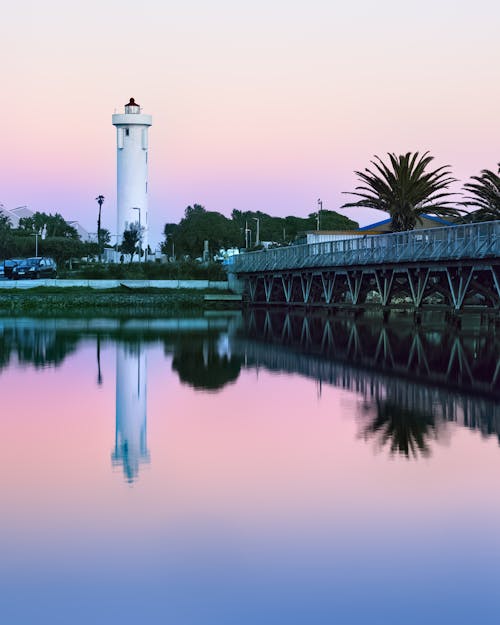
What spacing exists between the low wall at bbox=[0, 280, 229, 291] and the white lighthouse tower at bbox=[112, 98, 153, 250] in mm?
19224

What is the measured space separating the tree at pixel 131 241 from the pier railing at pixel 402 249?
31753 millimetres

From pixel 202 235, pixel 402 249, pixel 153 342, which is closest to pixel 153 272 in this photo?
pixel 202 235

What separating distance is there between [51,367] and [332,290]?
36124mm

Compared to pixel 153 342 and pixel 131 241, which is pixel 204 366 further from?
pixel 131 241

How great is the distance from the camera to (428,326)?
54719mm

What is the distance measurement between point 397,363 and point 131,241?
2972 inches

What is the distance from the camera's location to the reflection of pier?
2380 cm

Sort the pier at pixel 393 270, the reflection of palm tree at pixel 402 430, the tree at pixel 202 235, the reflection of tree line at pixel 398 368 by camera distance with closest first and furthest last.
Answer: the reflection of palm tree at pixel 402 430 < the reflection of tree line at pixel 398 368 < the pier at pixel 393 270 < the tree at pixel 202 235

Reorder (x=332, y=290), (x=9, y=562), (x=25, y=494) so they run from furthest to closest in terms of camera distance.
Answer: (x=332, y=290), (x=25, y=494), (x=9, y=562)

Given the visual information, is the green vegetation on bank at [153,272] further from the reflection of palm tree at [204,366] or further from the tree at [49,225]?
the tree at [49,225]

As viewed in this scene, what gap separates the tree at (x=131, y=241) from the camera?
107000 millimetres

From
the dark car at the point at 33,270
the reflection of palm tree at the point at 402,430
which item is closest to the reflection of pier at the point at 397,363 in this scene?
the reflection of palm tree at the point at 402,430

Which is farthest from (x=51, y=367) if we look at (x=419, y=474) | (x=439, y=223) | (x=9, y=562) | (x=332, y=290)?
(x=439, y=223)

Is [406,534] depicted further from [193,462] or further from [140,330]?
[140,330]
